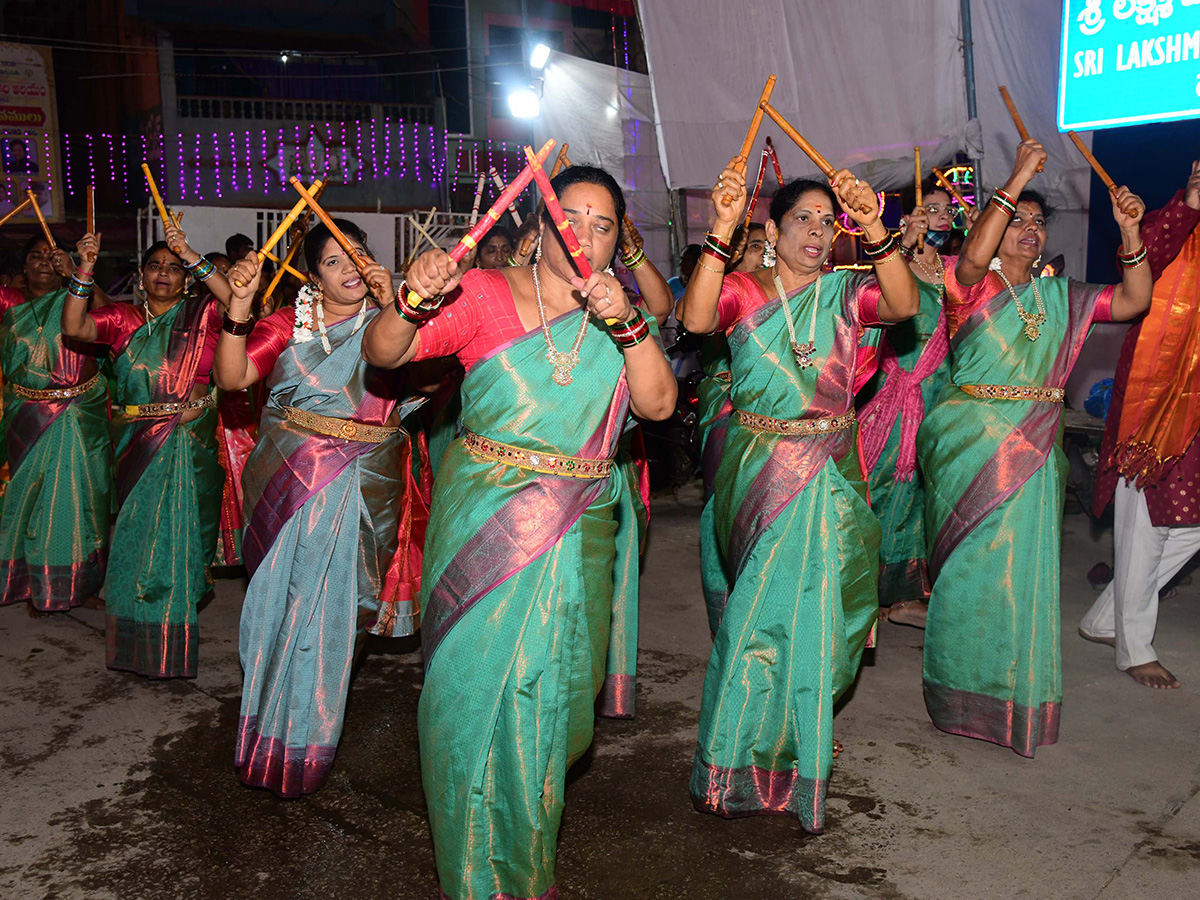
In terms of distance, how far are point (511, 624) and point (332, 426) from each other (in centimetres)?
130

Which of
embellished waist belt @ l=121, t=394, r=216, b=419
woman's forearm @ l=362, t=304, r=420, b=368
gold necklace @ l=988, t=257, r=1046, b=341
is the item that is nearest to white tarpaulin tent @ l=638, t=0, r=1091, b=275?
gold necklace @ l=988, t=257, r=1046, b=341

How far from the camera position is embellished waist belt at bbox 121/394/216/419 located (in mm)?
4504

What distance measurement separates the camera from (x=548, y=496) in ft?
8.21

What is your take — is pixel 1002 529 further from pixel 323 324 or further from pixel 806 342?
pixel 323 324

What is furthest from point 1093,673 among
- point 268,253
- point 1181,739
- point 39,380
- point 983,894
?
point 39,380

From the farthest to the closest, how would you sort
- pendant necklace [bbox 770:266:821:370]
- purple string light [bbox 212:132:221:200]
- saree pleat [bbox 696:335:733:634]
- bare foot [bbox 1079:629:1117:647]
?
1. purple string light [bbox 212:132:221:200]
2. bare foot [bbox 1079:629:1117:647]
3. saree pleat [bbox 696:335:733:634]
4. pendant necklace [bbox 770:266:821:370]

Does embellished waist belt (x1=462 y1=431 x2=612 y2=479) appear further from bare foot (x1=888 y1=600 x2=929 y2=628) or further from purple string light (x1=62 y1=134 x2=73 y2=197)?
purple string light (x1=62 y1=134 x2=73 y2=197)

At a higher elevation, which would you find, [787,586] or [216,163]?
[216,163]

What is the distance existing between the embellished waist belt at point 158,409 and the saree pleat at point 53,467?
97 centimetres

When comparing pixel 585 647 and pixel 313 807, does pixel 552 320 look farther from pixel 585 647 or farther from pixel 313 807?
pixel 313 807

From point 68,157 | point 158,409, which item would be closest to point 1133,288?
point 158,409

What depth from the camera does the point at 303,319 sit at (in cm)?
Answer: 349

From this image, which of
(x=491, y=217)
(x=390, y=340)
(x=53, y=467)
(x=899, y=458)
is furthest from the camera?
(x=53, y=467)

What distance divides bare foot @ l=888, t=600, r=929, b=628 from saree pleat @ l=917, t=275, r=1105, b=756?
50.8 inches
